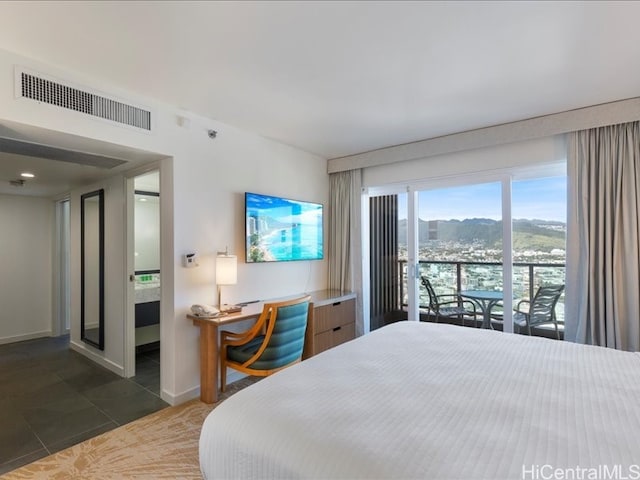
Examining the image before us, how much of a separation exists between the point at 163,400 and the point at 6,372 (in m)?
2.06

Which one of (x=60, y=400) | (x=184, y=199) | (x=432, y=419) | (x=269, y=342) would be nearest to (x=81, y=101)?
(x=184, y=199)

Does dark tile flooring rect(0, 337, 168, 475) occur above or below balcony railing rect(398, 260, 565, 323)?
below

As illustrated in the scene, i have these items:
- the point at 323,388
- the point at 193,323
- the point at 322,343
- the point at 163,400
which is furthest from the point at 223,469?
the point at 322,343

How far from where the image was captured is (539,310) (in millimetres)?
3375

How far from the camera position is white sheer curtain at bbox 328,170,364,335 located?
428 centimetres

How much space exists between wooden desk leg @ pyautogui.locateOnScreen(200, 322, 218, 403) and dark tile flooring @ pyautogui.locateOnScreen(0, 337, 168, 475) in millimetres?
405

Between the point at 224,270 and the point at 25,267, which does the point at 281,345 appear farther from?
the point at 25,267

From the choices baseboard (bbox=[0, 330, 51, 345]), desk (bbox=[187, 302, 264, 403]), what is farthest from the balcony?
baseboard (bbox=[0, 330, 51, 345])

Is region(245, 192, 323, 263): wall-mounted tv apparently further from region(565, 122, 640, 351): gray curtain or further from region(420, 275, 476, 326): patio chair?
region(565, 122, 640, 351): gray curtain

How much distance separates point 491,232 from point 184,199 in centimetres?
309

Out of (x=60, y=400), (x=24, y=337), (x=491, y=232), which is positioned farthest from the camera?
(x=24, y=337)

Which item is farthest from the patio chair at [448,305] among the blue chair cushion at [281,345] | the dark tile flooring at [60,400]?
the dark tile flooring at [60,400]

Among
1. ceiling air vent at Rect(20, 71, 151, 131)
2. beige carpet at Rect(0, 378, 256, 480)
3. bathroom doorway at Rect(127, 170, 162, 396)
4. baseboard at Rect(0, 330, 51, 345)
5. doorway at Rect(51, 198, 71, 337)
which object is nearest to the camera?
beige carpet at Rect(0, 378, 256, 480)

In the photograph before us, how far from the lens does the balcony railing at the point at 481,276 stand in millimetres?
3318
